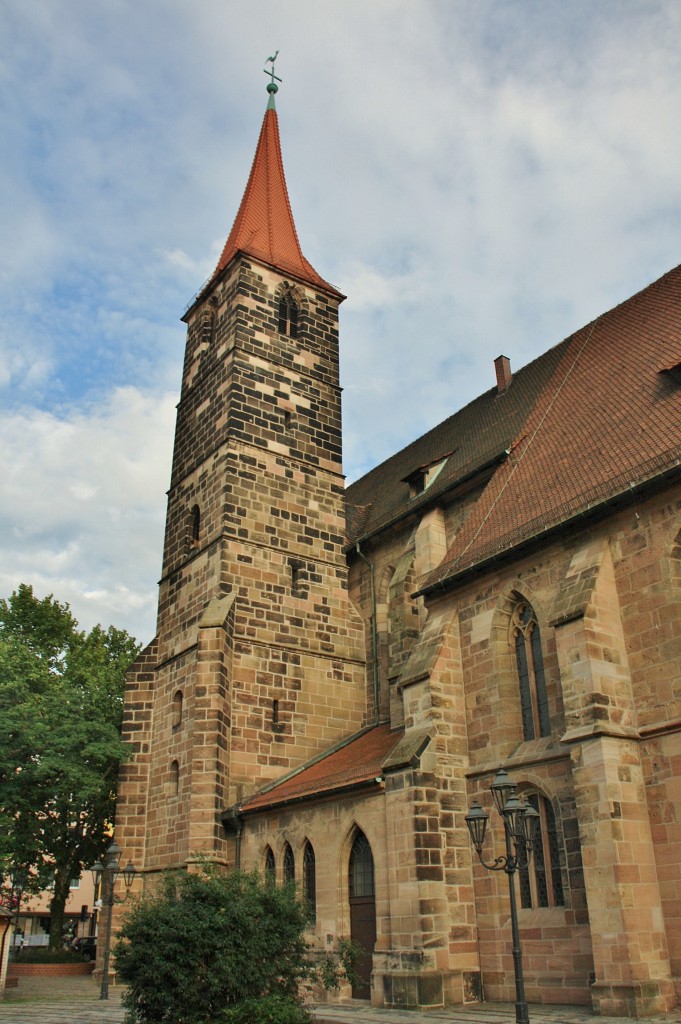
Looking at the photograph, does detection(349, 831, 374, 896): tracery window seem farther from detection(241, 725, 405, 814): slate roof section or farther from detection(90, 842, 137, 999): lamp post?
detection(90, 842, 137, 999): lamp post

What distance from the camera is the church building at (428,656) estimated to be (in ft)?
38.8

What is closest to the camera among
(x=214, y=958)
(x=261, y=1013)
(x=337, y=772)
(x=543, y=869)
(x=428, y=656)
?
(x=261, y=1013)

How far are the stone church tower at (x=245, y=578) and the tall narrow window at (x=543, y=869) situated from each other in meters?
6.44

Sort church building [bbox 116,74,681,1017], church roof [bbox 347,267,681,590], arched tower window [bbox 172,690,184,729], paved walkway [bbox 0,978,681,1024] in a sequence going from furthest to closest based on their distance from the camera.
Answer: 1. arched tower window [bbox 172,690,184,729]
2. church roof [bbox 347,267,681,590]
3. church building [bbox 116,74,681,1017]
4. paved walkway [bbox 0,978,681,1024]

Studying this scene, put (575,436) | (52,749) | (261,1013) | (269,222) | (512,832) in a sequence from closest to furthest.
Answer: (261,1013) < (512,832) < (575,436) < (52,749) < (269,222)

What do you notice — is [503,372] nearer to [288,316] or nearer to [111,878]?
[288,316]

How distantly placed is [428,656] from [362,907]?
13.7ft

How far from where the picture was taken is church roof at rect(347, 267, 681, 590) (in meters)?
13.8

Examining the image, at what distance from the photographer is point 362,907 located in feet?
47.5

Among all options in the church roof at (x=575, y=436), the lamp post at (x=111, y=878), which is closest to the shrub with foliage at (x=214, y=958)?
the church roof at (x=575, y=436)

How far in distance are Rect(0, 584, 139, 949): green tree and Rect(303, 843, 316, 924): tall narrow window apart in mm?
6411

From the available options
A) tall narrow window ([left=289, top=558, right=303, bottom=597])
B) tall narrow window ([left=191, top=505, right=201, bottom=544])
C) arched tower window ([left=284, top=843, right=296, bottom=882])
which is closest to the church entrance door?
arched tower window ([left=284, top=843, right=296, bottom=882])

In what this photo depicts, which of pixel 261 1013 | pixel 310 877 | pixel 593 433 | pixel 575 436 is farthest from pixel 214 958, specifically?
pixel 575 436

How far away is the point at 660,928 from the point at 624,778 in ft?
5.91
